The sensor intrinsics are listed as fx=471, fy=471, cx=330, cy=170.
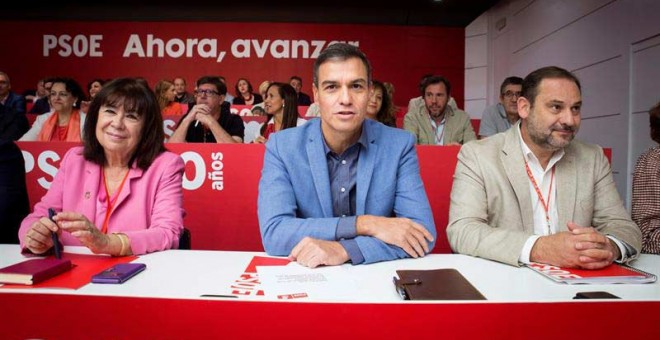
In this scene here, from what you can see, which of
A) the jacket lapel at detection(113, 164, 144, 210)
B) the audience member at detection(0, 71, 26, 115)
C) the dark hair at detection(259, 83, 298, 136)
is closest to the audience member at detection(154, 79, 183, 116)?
the audience member at detection(0, 71, 26, 115)

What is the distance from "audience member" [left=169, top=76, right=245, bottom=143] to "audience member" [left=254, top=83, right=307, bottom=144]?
0.33 m

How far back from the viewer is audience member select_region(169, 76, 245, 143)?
414cm

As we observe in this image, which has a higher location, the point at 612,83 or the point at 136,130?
the point at 612,83

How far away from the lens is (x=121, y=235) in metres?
1.51

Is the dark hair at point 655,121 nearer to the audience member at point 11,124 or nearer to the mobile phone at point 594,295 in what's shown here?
the mobile phone at point 594,295

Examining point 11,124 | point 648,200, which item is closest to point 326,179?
point 648,200

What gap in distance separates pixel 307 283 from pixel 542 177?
4.03ft

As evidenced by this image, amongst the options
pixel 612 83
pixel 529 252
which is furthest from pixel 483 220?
pixel 612 83

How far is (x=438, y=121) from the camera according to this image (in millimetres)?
4859

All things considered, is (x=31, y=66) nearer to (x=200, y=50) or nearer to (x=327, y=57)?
(x=200, y=50)

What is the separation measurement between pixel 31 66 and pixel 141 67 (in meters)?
2.47

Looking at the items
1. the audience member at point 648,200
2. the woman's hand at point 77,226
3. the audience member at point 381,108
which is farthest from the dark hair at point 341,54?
the audience member at point 381,108

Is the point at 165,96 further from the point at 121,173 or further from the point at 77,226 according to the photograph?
the point at 77,226

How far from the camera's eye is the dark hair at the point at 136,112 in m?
1.89
